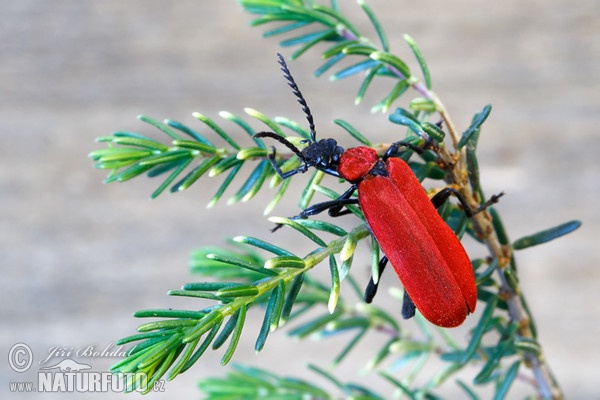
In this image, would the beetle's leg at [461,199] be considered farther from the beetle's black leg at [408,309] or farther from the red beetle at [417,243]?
the beetle's black leg at [408,309]

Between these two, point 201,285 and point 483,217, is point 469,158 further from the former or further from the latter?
point 201,285

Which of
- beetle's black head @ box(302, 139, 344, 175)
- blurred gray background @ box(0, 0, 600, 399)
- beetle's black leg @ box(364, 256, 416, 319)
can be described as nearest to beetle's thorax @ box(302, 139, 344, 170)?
beetle's black head @ box(302, 139, 344, 175)

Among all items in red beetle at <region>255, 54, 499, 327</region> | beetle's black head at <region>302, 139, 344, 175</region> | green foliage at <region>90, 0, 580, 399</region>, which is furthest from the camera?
beetle's black head at <region>302, 139, 344, 175</region>

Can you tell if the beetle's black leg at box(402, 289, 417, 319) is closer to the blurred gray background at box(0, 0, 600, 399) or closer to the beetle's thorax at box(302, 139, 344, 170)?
Answer: the beetle's thorax at box(302, 139, 344, 170)

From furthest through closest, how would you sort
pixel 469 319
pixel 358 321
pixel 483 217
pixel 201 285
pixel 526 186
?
pixel 526 186, pixel 469 319, pixel 358 321, pixel 483 217, pixel 201 285

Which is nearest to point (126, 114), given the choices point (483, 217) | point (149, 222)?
point (149, 222)
